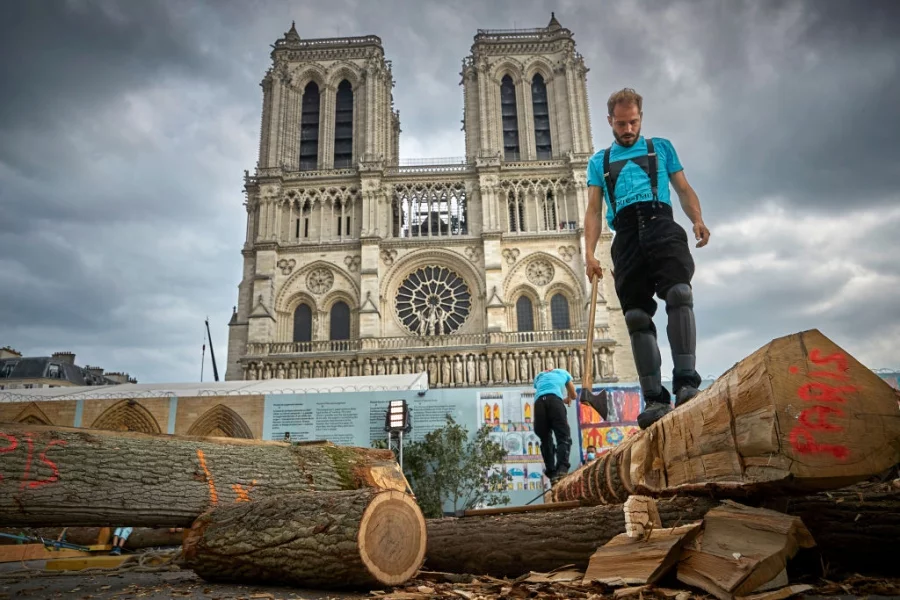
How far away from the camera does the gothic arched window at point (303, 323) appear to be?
1072 inches

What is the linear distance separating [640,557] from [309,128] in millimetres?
30901

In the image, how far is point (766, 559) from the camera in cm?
217

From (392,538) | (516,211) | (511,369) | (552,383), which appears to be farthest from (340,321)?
(392,538)

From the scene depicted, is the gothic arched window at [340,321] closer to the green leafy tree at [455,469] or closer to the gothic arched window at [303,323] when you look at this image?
the gothic arched window at [303,323]

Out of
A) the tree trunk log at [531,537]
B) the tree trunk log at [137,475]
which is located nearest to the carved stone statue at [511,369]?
the tree trunk log at [137,475]

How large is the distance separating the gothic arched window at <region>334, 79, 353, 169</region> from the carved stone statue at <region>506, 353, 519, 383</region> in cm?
1266

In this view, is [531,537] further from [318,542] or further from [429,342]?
[429,342]

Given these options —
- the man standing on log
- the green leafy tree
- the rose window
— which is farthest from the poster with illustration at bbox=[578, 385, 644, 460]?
the man standing on log

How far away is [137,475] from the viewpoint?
4.25 metres

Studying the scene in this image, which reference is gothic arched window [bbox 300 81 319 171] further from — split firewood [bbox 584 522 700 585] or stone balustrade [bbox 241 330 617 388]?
split firewood [bbox 584 522 700 585]

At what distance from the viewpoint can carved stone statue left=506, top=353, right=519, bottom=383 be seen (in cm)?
2444

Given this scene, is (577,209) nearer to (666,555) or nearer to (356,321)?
(356,321)

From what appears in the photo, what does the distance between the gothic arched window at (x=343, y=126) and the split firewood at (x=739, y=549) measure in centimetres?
2940

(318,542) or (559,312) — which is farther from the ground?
(559,312)
